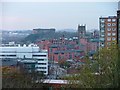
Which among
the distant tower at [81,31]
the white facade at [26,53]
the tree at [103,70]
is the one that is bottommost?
the tree at [103,70]

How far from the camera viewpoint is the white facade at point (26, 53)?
112 inches

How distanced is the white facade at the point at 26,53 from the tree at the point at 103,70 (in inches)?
12.6

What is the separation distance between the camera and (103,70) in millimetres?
2939

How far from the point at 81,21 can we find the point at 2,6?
0.77 meters

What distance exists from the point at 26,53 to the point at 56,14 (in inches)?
19.0

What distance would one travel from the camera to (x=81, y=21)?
284 cm

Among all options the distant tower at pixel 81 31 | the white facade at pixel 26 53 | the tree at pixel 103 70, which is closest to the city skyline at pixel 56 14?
the distant tower at pixel 81 31

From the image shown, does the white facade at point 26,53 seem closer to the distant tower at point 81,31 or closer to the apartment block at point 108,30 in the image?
the distant tower at point 81,31

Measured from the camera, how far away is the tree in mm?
2906

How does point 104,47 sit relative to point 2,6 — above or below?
below

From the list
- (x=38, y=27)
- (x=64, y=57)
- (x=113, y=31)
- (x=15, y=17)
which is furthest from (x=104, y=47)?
(x=15, y=17)

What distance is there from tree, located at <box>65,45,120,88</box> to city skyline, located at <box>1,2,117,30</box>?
300 millimetres

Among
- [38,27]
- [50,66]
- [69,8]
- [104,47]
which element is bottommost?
[50,66]

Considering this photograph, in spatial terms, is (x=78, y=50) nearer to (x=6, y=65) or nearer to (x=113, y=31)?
(x=113, y=31)
